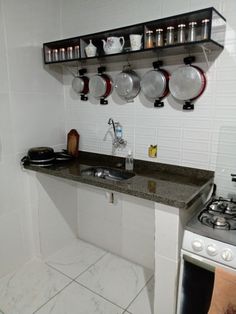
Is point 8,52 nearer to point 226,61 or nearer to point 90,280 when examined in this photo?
point 226,61

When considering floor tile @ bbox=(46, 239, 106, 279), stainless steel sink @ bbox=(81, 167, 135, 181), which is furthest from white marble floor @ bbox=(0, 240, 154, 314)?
stainless steel sink @ bbox=(81, 167, 135, 181)

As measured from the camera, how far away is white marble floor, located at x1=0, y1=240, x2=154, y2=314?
1594 millimetres

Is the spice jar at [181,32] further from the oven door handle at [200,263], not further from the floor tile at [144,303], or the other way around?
the floor tile at [144,303]

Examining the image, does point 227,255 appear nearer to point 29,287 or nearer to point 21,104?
point 29,287

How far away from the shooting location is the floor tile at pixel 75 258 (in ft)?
6.43

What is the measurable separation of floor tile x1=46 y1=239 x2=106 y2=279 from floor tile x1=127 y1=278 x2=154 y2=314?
50cm

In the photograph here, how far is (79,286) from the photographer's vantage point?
1779mm

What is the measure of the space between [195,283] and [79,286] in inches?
36.8

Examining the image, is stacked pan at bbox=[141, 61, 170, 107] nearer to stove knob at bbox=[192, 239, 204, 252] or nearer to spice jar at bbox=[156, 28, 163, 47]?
spice jar at bbox=[156, 28, 163, 47]

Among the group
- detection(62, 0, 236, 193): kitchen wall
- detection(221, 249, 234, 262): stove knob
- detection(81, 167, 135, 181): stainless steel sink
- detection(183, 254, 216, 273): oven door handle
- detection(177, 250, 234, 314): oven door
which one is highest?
detection(62, 0, 236, 193): kitchen wall

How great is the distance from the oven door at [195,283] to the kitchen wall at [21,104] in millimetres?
1281

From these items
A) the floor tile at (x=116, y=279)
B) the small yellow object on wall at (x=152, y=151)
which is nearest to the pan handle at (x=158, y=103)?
the small yellow object on wall at (x=152, y=151)

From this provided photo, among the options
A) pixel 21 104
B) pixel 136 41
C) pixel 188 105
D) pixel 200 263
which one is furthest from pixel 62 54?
pixel 200 263

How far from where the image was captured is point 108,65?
1.87 metres
